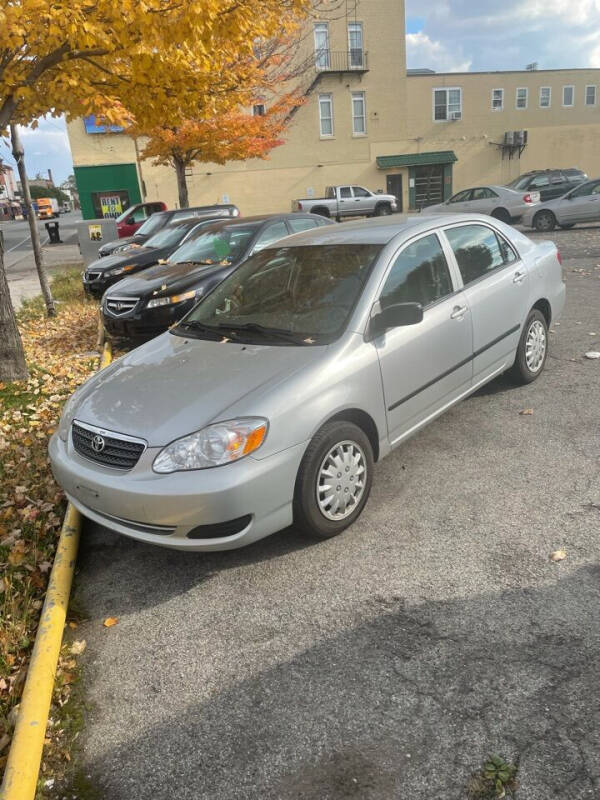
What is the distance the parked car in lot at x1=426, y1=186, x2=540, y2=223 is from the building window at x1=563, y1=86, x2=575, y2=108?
2267cm

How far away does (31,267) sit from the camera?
19000 mm

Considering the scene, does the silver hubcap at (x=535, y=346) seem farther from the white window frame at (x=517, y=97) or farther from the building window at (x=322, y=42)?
the white window frame at (x=517, y=97)

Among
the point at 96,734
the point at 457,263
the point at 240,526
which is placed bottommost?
the point at 96,734

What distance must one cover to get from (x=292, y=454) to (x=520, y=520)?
4.58ft

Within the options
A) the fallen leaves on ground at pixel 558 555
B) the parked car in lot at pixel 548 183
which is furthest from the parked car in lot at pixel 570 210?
the fallen leaves on ground at pixel 558 555

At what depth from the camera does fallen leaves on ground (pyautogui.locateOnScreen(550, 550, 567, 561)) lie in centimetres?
312

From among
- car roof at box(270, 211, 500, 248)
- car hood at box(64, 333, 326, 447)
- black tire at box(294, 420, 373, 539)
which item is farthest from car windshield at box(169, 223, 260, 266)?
black tire at box(294, 420, 373, 539)

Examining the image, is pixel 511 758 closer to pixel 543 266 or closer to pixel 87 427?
pixel 87 427

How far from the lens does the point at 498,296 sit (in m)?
4.69

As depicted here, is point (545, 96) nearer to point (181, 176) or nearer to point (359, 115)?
point (359, 115)

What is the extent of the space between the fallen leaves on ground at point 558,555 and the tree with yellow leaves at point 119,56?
5006 millimetres

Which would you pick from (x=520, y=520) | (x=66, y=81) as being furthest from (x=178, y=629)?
(x=66, y=81)

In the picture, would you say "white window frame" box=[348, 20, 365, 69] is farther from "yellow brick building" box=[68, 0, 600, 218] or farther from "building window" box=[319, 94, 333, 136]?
"building window" box=[319, 94, 333, 136]

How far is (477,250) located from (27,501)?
12.2 ft
